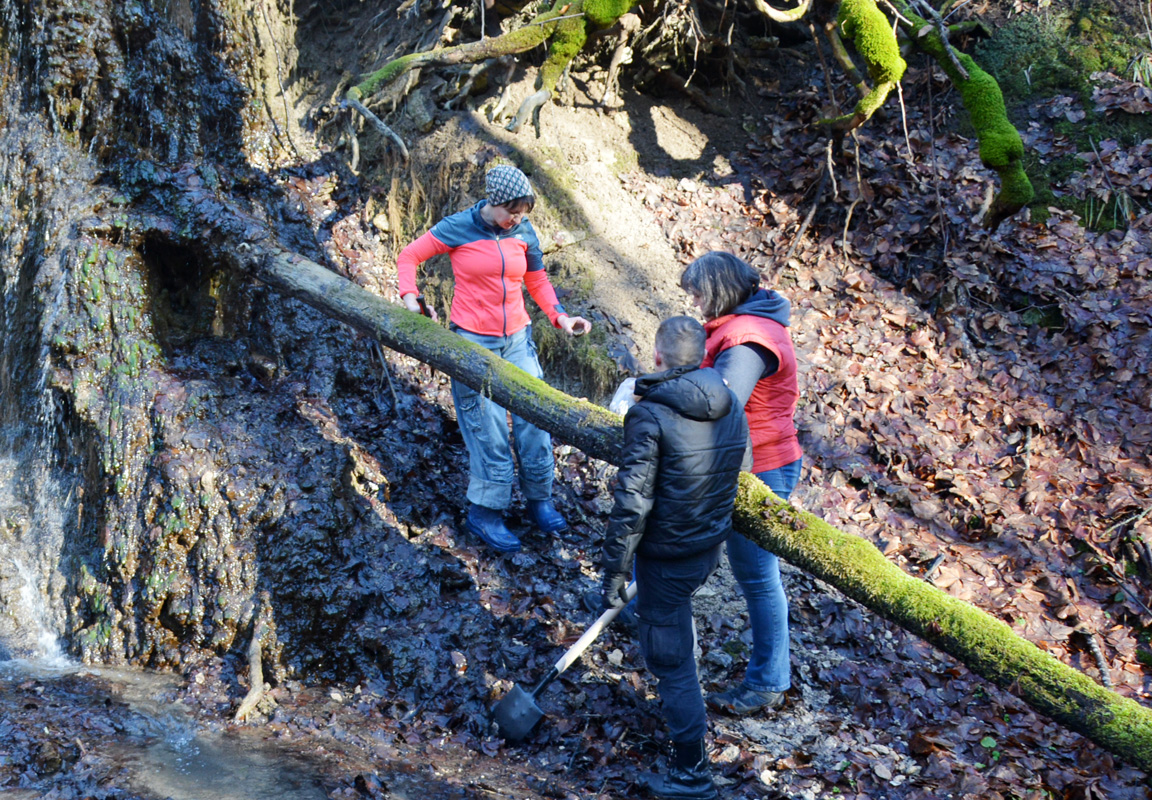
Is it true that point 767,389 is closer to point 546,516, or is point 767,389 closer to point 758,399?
point 758,399

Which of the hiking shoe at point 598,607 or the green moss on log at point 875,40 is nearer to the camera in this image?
the hiking shoe at point 598,607

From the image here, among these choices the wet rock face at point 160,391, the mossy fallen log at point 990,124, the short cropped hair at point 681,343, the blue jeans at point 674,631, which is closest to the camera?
the short cropped hair at point 681,343

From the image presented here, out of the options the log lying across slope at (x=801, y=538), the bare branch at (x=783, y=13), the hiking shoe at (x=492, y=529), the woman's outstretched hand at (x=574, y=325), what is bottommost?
the hiking shoe at (x=492, y=529)

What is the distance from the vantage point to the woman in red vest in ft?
11.1

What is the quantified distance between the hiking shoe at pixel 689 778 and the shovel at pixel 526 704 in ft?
2.22

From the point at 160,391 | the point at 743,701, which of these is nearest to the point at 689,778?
the point at 743,701

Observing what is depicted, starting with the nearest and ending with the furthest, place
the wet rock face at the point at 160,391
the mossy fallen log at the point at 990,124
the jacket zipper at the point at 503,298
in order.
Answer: the wet rock face at the point at 160,391 → the jacket zipper at the point at 503,298 → the mossy fallen log at the point at 990,124

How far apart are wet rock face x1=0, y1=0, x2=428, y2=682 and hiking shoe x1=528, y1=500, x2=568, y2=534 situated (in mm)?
898

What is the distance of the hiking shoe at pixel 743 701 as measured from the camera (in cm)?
386

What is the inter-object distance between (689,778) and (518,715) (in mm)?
895

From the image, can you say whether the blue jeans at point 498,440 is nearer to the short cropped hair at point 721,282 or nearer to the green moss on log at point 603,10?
the short cropped hair at point 721,282

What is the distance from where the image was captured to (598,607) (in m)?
4.54

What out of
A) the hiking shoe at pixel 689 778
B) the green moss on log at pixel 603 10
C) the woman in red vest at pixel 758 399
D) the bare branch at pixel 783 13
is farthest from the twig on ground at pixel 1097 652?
the green moss on log at pixel 603 10

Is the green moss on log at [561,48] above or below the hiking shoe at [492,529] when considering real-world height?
above
